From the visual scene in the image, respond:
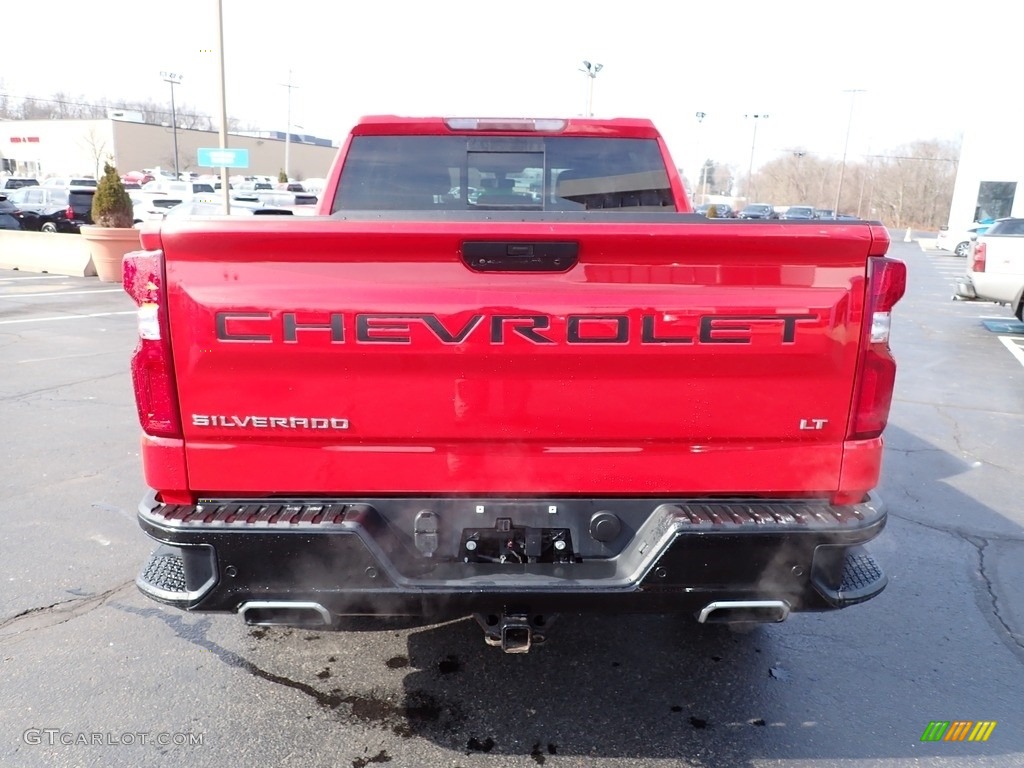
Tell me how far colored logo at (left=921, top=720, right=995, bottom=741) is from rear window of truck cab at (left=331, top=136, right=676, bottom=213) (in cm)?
276

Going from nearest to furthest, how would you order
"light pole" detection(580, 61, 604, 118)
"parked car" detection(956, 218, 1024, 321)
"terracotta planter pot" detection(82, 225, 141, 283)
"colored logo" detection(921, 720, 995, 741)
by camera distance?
"colored logo" detection(921, 720, 995, 741), "parked car" detection(956, 218, 1024, 321), "terracotta planter pot" detection(82, 225, 141, 283), "light pole" detection(580, 61, 604, 118)

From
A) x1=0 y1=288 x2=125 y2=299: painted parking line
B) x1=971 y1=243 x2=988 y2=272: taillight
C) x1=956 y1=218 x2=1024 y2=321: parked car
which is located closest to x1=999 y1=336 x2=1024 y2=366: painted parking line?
x1=956 y1=218 x2=1024 y2=321: parked car

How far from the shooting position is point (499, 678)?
3225 mm

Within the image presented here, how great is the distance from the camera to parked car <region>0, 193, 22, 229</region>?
24938mm

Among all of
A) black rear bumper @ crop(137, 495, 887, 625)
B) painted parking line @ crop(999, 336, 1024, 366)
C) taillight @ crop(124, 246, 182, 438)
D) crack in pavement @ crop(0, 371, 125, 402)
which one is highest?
taillight @ crop(124, 246, 182, 438)

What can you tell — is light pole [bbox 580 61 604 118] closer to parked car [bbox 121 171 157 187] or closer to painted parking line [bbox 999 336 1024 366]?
painted parking line [bbox 999 336 1024 366]

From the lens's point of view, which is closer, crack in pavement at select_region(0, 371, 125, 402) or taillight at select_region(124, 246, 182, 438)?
taillight at select_region(124, 246, 182, 438)

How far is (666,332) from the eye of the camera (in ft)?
7.72

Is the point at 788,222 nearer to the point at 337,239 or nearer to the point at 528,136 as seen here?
the point at 337,239

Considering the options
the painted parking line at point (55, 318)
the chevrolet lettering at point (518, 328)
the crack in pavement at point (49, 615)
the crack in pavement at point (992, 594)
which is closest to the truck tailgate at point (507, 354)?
the chevrolet lettering at point (518, 328)

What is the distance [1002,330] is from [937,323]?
104cm

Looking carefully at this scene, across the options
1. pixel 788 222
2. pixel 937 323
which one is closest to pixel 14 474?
pixel 788 222

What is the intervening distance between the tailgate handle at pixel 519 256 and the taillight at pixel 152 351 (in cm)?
93

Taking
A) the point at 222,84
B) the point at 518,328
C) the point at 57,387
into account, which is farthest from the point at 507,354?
the point at 222,84
